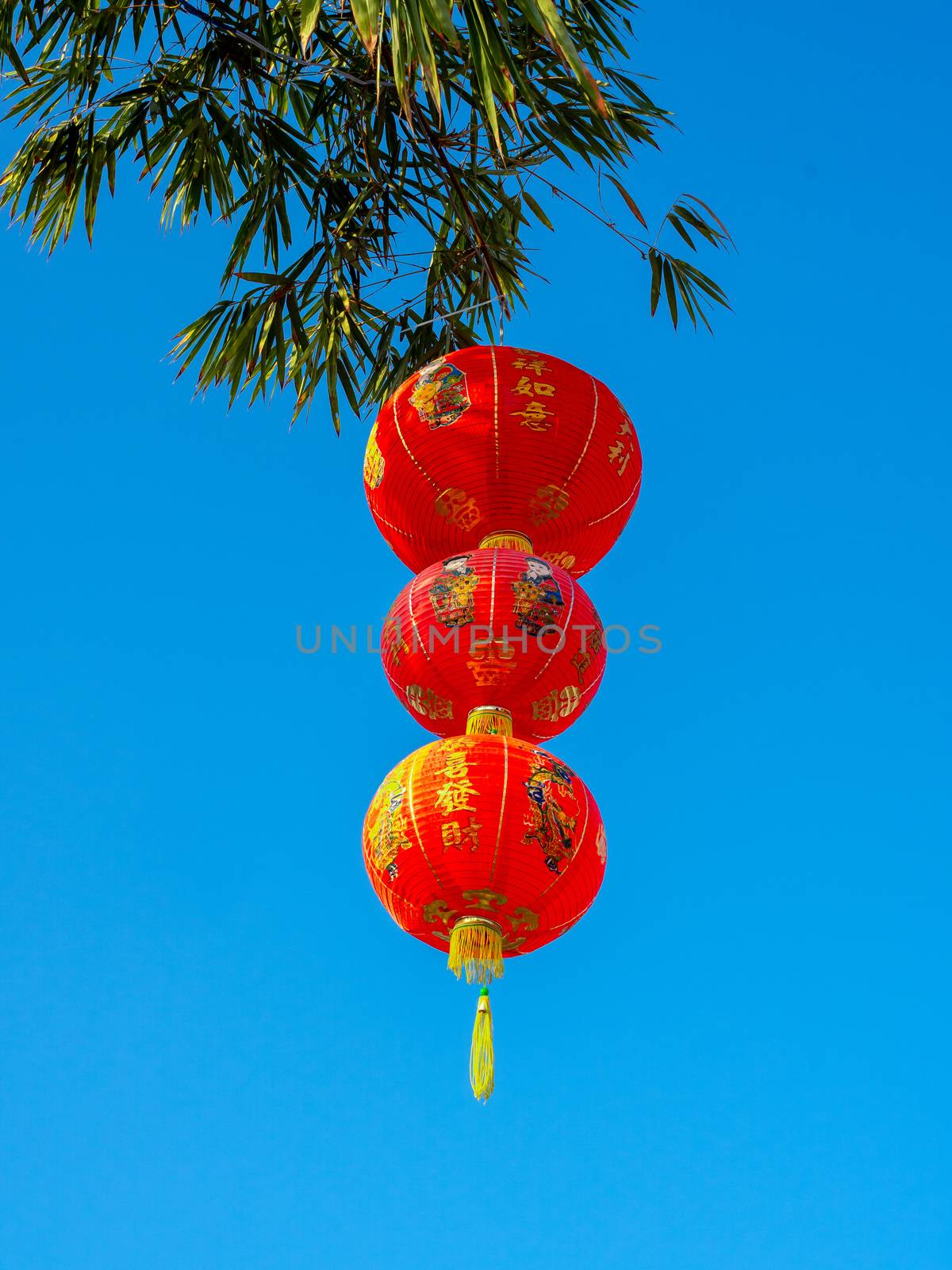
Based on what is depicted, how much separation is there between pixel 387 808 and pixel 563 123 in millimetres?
2720

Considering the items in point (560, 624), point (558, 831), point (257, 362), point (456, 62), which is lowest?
point (558, 831)

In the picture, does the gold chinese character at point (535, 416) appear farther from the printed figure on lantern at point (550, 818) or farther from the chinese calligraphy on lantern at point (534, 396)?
the printed figure on lantern at point (550, 818)

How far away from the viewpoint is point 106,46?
5.03 m

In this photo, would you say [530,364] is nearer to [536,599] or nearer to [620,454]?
[620,454]

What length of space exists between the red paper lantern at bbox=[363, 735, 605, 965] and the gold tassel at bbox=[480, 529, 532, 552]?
63 cm

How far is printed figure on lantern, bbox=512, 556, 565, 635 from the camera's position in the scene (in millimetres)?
3668

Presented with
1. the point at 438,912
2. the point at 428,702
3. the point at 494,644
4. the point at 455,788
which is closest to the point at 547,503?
the point at 494,644

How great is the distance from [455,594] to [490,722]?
33cm

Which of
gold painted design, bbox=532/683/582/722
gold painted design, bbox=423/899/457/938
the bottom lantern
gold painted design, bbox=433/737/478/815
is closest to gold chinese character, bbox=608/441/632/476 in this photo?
gold painted design, bbox=532/683/582/722

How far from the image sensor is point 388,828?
3.50 m

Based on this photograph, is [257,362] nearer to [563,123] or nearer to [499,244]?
[499,244]

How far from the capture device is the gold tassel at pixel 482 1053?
3.40 metres

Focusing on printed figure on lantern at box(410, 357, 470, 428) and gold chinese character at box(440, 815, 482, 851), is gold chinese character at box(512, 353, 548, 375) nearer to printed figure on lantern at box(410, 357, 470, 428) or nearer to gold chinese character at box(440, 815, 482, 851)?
printed figure on lantern at box(410, 357, 470, 428)

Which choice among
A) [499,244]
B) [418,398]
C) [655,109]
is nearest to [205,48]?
[499,244]
